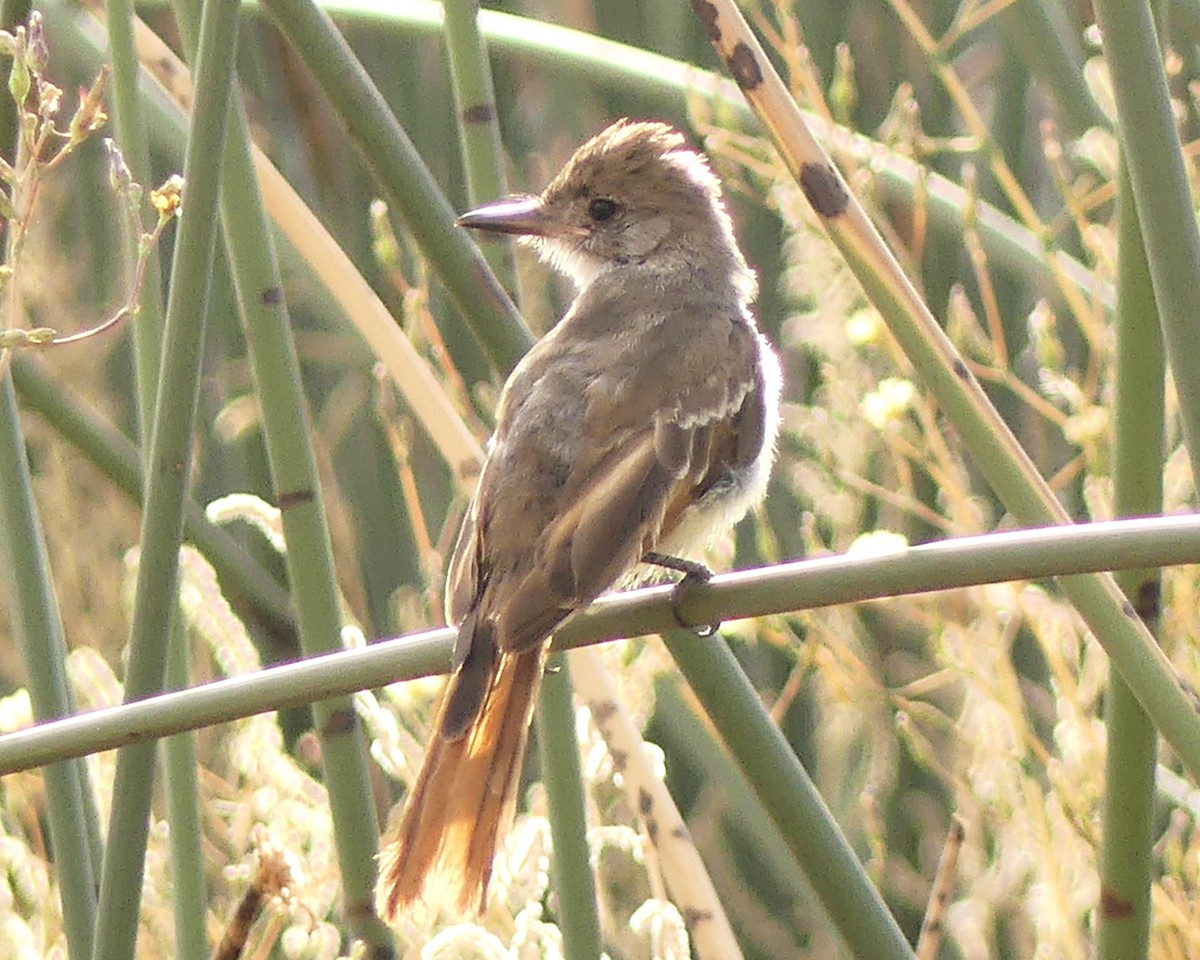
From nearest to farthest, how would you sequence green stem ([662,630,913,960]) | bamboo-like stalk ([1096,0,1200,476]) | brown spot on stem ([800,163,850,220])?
bamboo-like stalk ([1096,0,1200,476]), green stem ([662,630,913,960]), brown spot on stem ([800,163,850,220])

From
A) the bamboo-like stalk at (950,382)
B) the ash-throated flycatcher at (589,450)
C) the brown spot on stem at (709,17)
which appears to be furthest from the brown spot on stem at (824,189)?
the ash-throated flycatcher at (589,450)

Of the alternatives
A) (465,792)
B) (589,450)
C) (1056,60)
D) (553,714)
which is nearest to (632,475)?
(589,450)

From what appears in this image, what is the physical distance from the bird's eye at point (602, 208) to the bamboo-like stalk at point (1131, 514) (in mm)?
1130

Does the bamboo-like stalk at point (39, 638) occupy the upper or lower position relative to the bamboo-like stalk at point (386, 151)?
lower

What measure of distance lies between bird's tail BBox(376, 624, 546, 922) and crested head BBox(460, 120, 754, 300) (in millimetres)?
906

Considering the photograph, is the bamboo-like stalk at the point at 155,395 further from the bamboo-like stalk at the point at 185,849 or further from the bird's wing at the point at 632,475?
the bird's wing at the point at 632,475

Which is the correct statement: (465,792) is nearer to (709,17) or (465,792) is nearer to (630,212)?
(709,17)

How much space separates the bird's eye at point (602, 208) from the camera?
2553 mm

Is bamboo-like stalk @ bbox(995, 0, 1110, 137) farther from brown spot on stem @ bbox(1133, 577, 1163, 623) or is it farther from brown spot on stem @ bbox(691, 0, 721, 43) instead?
brown spot on stem @ bbox(1133, 577, 1163, 623)

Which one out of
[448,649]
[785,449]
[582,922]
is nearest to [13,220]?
[448,649]

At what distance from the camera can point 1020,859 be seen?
2396 mm

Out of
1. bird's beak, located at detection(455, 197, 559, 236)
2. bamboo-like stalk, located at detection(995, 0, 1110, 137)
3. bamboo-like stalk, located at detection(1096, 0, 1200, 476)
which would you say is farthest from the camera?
bamboo-like stalk, located at detection(995, 0, 1110, 137)

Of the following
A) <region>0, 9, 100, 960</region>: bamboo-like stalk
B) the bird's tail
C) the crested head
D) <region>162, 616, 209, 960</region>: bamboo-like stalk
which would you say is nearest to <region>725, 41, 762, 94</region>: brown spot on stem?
the bird's tail

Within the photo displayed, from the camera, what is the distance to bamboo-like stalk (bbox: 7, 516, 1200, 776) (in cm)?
117
